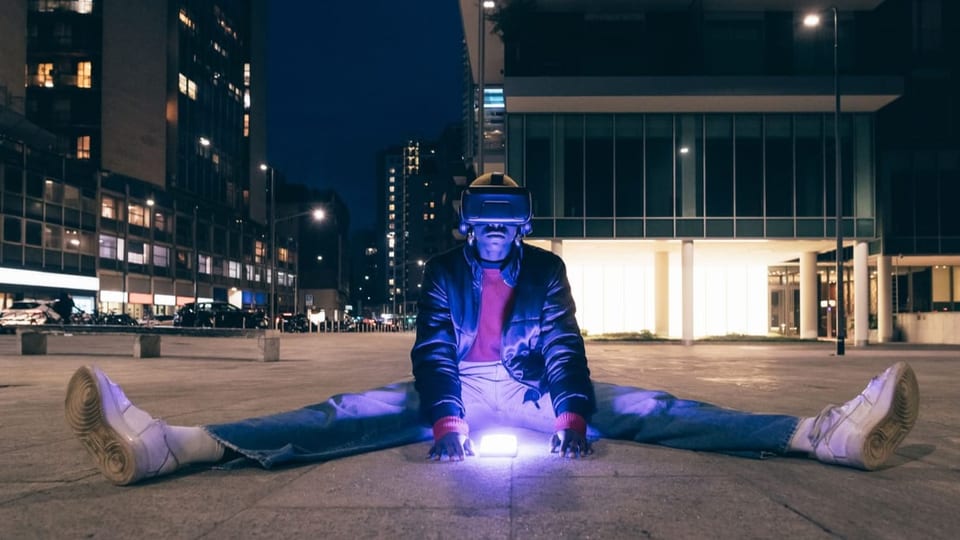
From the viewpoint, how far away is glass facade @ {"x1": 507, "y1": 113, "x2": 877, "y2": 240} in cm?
3403

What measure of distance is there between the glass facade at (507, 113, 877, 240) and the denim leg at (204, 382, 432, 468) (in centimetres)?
2941

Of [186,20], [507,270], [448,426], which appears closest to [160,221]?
[186,20]

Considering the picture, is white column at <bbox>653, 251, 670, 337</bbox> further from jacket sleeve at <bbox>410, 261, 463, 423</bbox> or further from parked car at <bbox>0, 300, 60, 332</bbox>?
jacket sleeve at <bbox>410, 261, 463, 423</bbox>

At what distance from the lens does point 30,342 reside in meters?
19.9

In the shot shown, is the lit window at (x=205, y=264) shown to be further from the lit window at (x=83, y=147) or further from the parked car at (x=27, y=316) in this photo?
the parked car at (x=27, y=316)

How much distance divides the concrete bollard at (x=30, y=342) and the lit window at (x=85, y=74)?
54.3 metres

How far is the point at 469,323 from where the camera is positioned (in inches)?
192

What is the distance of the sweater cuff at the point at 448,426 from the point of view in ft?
14.5

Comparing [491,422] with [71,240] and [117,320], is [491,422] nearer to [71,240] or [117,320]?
[117,320]

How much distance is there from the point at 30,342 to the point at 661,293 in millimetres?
30423

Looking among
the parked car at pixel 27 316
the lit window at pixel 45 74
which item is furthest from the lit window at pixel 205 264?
the parked car at pixel 27 316

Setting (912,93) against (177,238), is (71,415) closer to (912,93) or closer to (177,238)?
Result: (912,93)

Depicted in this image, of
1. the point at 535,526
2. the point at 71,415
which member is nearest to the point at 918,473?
the point at 535,526

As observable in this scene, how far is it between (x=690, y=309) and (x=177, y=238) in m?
56.0
